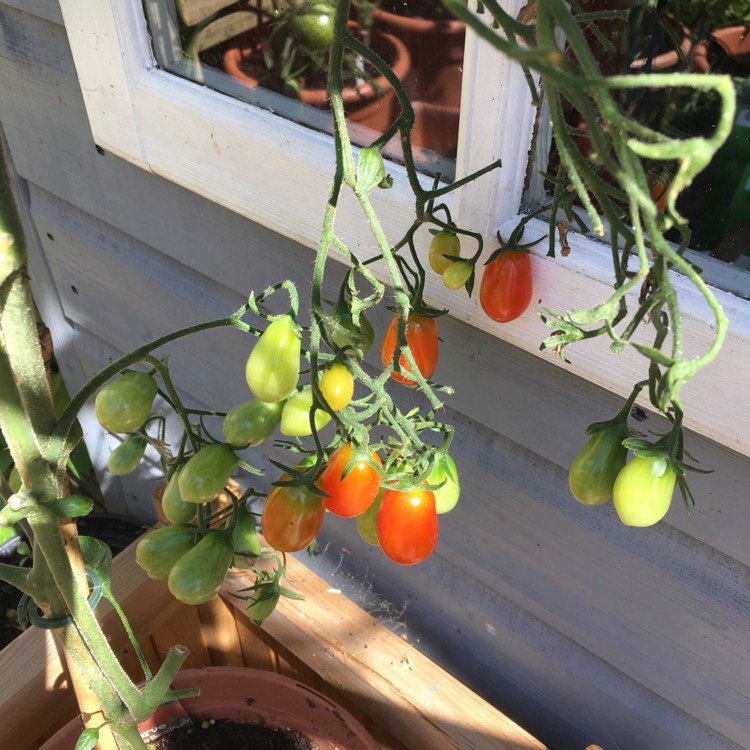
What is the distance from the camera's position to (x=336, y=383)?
526mm

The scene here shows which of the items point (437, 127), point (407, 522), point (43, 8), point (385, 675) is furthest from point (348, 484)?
point (43, 8)

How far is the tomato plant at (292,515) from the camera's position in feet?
1.89

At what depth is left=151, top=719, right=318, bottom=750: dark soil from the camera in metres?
1.02

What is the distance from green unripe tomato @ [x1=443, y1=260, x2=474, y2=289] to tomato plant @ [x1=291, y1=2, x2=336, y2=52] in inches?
13.1

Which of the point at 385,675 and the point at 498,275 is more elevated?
the point at 498,275

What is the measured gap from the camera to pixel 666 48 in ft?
1.97

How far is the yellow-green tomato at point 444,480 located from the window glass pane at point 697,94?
0.83ft

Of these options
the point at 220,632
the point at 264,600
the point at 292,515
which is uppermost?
the point at 292,515

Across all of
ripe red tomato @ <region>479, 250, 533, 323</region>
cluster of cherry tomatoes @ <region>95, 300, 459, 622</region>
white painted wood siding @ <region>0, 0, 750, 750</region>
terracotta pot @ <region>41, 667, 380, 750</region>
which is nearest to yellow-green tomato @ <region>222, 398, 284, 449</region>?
cluster of cherry tomatoes @ <region>95, 300, 459, 622</region>

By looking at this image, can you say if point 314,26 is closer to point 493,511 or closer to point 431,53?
point 431,53

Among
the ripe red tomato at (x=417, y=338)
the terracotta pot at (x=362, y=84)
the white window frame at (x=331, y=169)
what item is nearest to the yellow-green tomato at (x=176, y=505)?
the ripe red tomato at (x=417, y=338)

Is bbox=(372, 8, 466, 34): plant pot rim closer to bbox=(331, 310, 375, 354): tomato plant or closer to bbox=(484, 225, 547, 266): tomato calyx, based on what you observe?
bbox=(484, 225, 547, 266): tomato calyx

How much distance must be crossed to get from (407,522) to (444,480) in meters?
0.04

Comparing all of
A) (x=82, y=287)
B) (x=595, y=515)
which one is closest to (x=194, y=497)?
(x=595, y=515)
